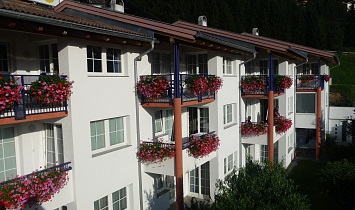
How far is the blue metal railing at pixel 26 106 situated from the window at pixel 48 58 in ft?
2.52

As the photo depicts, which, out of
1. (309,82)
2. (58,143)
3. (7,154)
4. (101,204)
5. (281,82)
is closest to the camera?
(7,154)

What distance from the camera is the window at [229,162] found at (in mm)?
17938

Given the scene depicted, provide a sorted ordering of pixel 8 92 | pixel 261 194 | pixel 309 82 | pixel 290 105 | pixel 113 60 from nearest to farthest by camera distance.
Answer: pixel 8 92 → pixel 261 194 → pixel 113 60 → pixel 290 105 → pixel 309 82

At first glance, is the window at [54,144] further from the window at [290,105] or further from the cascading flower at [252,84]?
the window at [290,105]

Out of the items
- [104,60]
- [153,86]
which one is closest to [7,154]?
[104,60]

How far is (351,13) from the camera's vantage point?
86562 mm

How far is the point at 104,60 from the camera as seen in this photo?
1160 cm

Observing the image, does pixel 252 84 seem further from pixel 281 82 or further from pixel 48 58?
pixel 48 58

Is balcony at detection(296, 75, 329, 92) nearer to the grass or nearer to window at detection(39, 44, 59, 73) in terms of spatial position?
the grass

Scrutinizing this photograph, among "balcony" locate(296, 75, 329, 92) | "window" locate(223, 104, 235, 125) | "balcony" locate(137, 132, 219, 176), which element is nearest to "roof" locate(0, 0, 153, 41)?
"balcony" locate(137, 132, 219, 176)

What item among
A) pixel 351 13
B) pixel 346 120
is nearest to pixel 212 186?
pixel 346 120

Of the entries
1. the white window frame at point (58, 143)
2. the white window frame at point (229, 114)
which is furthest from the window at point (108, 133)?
the white window frame at point (229, 114)

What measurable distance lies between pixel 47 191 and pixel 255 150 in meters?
17.4

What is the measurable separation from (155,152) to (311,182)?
13292 mm
